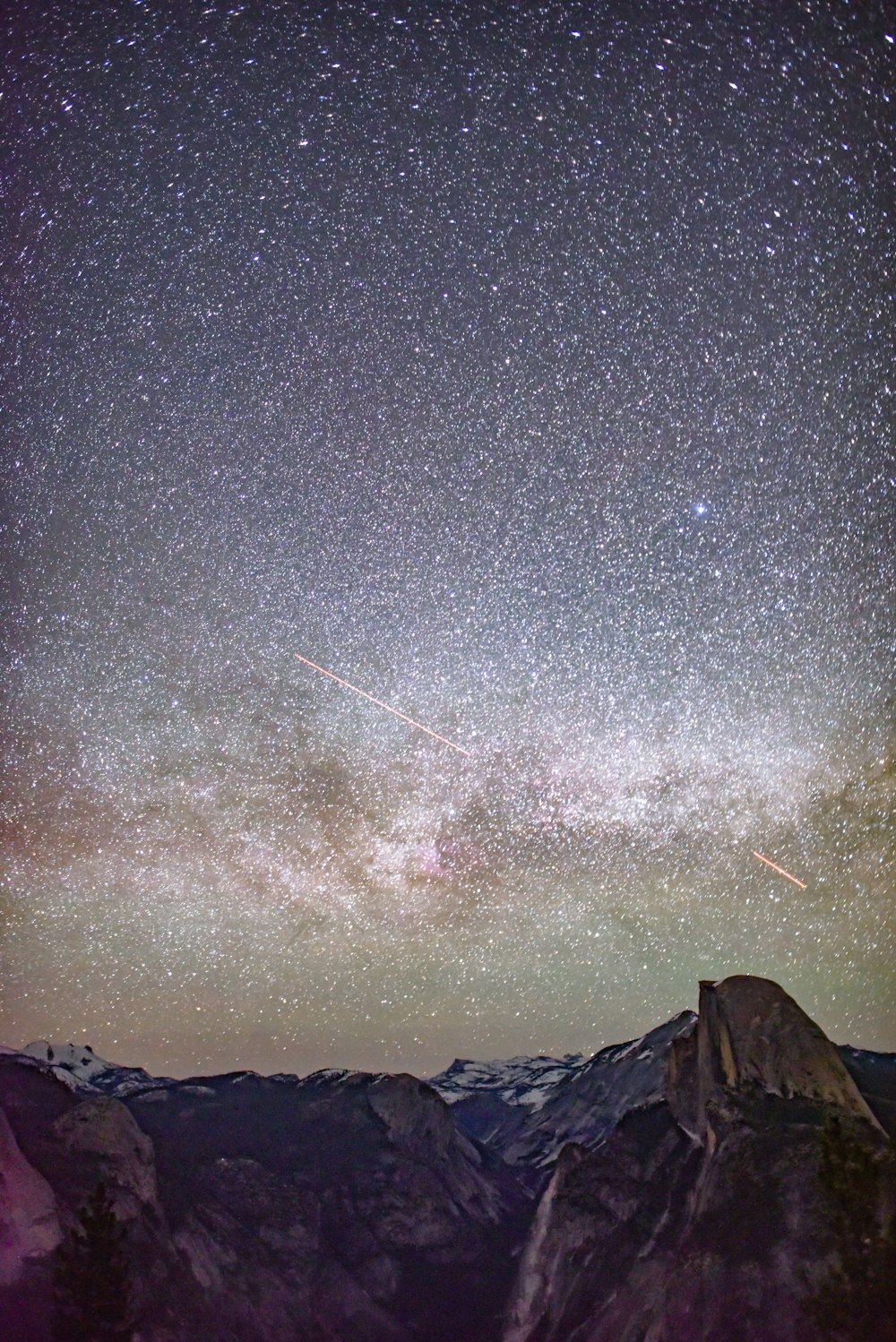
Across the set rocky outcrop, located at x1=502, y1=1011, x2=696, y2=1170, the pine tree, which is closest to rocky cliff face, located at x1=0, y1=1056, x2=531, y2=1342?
the pine tree

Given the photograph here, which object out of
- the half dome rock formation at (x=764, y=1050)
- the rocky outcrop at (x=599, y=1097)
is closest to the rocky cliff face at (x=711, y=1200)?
the half dome rock formation at (x=764, y=1050)

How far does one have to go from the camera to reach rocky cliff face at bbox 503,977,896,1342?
66812 mm

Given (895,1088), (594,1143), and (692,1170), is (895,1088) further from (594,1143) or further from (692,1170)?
(594,1143)

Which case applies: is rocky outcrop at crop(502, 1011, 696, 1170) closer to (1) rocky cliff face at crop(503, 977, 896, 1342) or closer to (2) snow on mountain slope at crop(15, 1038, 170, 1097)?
(1) rocky cliff face at crop(503, 977, 896, 1342)

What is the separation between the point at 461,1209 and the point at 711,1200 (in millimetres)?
46953

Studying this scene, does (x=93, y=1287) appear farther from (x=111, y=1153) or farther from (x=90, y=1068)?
(x=90, y=1068)

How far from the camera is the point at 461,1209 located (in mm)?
113125

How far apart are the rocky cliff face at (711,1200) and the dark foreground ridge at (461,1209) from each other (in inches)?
9.9

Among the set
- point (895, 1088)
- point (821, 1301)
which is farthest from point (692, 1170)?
point (821, 1301)

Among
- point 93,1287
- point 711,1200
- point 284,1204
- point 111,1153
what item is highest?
point 711,1200

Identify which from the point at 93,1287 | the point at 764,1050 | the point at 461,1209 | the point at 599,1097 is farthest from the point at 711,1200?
the point at 599,1097

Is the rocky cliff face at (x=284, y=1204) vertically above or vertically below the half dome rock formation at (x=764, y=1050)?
below

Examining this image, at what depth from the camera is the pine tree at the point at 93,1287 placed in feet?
194

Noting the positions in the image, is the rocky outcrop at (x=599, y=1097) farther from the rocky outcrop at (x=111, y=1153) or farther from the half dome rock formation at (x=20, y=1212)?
the half dome rock formation at (x=20, y=1212)
